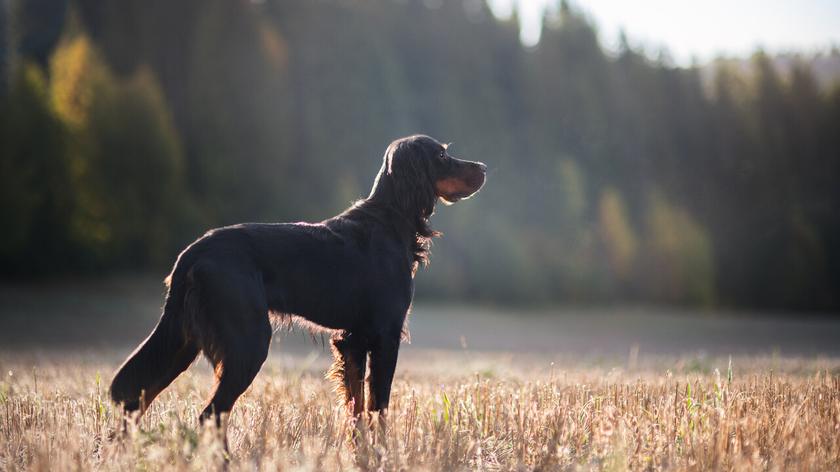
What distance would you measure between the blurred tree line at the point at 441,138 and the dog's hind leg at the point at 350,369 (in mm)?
23011

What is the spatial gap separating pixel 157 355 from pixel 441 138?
4052 centimetres

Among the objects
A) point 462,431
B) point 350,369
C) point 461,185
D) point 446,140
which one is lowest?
point 462,431

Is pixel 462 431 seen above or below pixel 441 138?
below

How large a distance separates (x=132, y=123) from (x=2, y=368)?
23820 millimetres

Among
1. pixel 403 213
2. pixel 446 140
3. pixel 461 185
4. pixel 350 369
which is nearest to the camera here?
pixel 350 369

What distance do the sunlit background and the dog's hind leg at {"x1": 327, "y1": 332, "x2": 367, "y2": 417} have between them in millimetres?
22907

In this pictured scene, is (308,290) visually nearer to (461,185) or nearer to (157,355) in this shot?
(157,355)

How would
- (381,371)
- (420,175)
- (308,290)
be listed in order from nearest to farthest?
(308,290), (381,371), (420,175)

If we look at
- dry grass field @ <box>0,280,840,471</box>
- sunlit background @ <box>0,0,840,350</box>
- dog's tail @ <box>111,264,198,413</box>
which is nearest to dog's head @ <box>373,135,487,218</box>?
dry grass field @ <box>0,280,840,471</box>

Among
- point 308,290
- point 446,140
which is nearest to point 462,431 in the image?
point 308,290

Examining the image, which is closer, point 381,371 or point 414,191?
point 381,371

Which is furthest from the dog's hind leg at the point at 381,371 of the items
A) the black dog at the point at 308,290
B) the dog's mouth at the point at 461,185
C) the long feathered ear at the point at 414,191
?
the dog's mouth at the point at 461,185

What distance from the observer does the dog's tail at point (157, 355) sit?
445 cm

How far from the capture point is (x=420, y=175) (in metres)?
5.52
